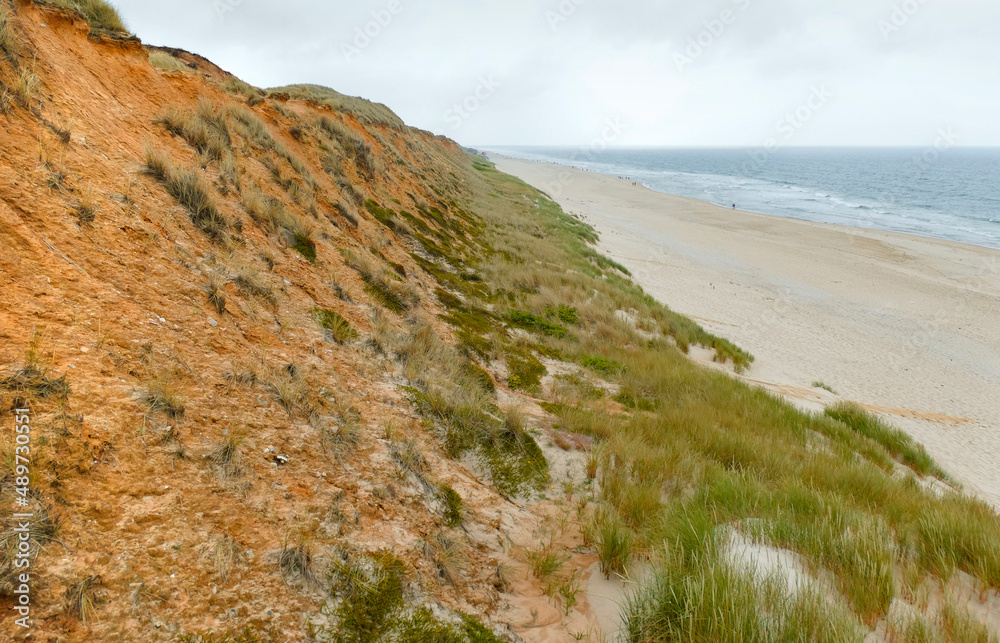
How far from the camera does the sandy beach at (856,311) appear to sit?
9.84 metres

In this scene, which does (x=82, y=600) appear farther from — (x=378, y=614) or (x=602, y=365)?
(x=602, y=365)

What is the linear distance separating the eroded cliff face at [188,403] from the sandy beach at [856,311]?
8.56 m

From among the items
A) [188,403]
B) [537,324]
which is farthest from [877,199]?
[188,403]

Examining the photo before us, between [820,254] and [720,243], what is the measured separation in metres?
5.81

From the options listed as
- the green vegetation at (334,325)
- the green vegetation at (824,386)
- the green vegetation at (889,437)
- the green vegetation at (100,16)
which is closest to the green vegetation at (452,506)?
the green vegetation at (334,325)

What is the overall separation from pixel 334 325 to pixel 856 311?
20193mm

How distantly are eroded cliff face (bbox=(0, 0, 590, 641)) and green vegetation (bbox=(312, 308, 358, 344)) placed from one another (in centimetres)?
4

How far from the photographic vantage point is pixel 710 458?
502cm

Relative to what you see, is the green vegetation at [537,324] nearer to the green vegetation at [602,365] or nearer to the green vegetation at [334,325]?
the green vegetation at [602,365]

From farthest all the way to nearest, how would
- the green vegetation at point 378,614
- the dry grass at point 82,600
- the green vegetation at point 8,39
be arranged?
the green vegetation at point 8,39 < the green vegetation at point 378,614 < the dry grass at point 82,600

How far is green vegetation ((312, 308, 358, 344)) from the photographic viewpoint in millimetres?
5259

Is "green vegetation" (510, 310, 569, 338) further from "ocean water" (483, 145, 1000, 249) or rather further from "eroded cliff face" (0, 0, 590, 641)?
"ocean water" (483, 145, 1000, 249)

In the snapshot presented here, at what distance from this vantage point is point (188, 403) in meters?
3.19

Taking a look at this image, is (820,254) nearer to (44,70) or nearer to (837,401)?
(837,401)
